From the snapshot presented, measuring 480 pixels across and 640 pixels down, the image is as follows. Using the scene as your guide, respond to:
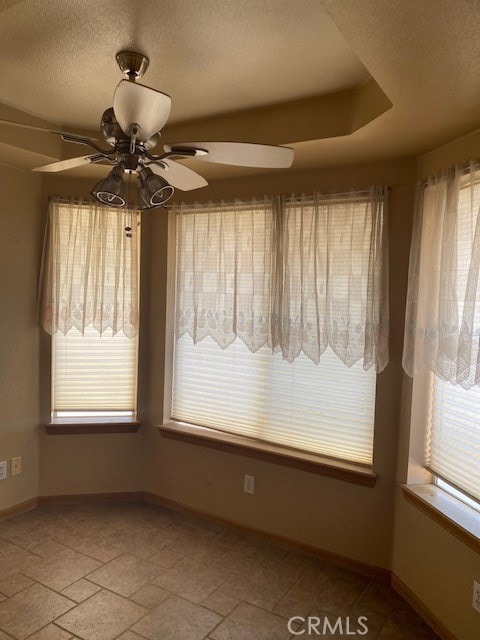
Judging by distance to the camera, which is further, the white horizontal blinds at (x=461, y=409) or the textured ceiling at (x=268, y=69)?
the white horizontal blinds at (x=461, y=409)

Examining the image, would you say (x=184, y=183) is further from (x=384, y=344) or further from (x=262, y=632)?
(x=262, y=632)

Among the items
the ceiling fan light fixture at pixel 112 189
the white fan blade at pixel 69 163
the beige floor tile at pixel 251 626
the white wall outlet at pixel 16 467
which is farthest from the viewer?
the white wall outlet at pixel 16 467

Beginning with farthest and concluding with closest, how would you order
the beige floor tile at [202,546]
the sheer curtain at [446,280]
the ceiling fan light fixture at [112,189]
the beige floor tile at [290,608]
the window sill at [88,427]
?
1. the window sill at [88,427]
2. the beige floor tile at [202,546]
3. the beige floor tile at [290,608]
4. the sheer curtain at [446,280]
5. the ceiling fan light fixture at [112,189]

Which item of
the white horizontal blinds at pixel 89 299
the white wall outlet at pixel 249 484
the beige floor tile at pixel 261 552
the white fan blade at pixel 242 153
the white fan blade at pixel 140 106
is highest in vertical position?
the white fan blade at pixel 140 106

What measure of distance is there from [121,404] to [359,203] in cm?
222

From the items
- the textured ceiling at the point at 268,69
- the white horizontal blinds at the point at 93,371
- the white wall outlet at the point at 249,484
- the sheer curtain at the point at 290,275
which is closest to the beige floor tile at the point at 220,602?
the white wall outlet at the point at 249,484

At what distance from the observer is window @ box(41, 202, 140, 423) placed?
3.21m

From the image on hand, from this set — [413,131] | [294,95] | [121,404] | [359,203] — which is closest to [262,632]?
[121,404]

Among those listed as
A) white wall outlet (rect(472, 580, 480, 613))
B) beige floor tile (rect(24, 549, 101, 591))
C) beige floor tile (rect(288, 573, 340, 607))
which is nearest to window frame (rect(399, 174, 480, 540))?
white wall outlet (rect(472, 580, 480, 613))

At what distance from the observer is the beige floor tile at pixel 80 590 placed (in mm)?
2352

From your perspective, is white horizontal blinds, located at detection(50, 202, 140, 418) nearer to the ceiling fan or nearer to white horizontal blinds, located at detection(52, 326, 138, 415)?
white horizontal blinds, located at detection(52, 326, 138, 415)

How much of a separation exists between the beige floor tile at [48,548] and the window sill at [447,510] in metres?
2.08

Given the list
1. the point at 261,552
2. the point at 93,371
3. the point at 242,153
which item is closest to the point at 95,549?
the point at 261,552

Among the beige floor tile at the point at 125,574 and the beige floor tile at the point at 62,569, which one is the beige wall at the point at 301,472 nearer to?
the beige floor tile at the point at 125,574
